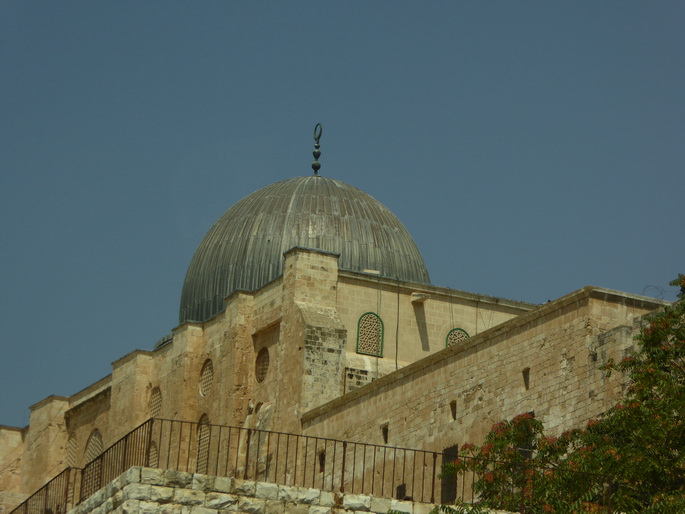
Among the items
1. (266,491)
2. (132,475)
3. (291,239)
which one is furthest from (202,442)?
(132,475)

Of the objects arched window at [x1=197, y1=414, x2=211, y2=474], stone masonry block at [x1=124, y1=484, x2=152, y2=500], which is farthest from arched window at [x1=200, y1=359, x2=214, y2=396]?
stone masonry block at [x1=124, y1=484, x2=152, y2=500]

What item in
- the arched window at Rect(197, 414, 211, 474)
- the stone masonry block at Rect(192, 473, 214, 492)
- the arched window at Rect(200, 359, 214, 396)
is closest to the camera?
the stone masonry block at Rect(192, 473, 214, 492)

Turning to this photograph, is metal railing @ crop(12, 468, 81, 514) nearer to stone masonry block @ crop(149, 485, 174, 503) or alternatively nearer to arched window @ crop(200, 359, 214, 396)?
stone masonry block @ crop(149, 485, 174, 503)

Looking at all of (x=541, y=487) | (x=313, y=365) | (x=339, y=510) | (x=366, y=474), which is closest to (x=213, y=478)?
(x=339, y=510)

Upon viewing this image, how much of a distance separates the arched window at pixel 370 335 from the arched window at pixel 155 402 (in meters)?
6.40

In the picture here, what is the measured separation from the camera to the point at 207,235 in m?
36.6

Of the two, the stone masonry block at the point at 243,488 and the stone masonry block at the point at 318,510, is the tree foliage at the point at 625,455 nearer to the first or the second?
the stone masonry block at the point at 318,510

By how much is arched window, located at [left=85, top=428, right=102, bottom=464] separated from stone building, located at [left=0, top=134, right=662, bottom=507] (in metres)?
0.07

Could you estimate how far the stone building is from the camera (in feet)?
76.0

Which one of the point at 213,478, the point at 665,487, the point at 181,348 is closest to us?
the point at 213,478

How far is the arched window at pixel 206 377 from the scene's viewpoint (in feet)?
109

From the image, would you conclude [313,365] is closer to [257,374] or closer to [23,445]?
[257,374]

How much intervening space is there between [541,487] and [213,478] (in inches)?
160

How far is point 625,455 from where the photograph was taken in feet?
60.1
